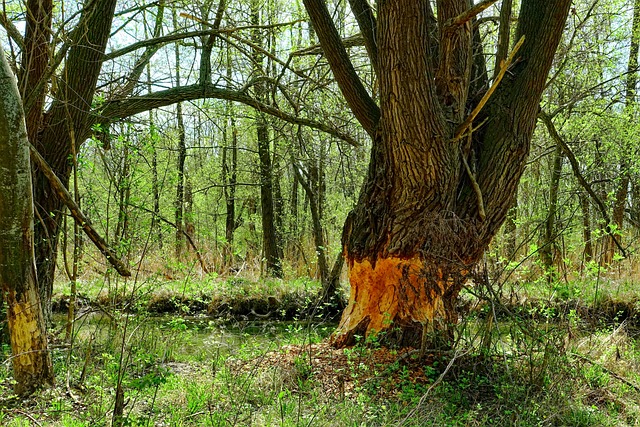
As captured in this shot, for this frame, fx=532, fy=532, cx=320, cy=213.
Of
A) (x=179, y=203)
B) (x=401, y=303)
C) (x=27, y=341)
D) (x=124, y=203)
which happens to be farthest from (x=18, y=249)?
(x=179, y=203)

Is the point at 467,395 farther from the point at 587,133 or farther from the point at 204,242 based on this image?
the point at 204,242

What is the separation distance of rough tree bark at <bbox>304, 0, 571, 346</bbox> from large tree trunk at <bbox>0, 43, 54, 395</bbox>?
259 cm

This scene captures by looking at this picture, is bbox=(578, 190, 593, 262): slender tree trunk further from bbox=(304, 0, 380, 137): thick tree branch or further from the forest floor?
bbox=(304, 0, 380, 137): thick tree branch

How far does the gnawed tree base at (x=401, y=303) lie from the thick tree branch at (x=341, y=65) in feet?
4.54

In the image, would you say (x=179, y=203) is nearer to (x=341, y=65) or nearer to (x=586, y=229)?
(x=341, y=65)

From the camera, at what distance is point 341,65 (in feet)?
16.8

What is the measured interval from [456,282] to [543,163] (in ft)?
32.1

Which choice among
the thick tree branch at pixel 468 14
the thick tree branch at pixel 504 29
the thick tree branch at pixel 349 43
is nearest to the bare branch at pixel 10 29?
the thick tree branch at pixel 349 43

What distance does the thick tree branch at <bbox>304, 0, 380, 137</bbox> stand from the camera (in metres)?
5.06

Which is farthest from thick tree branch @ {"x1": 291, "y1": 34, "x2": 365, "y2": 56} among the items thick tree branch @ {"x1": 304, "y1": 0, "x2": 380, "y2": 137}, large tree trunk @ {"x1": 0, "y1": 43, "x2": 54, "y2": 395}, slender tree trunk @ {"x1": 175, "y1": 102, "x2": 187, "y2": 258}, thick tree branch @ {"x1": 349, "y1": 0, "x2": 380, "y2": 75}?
large tree trunk @ {"x1": 0, "y1": 43, "x2": 54, "y2": 395}

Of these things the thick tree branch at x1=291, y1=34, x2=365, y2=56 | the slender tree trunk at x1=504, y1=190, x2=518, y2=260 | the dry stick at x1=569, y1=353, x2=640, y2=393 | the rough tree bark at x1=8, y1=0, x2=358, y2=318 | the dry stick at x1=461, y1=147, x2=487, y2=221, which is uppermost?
the thick tree branch at x1=291, y1=34, x2=365, y2=56

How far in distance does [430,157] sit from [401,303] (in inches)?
51.5

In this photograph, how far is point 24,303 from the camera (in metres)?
3.56

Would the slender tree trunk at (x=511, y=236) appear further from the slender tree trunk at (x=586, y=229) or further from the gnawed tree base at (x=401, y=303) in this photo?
the gnawed tree base at (x=401, y=303)
